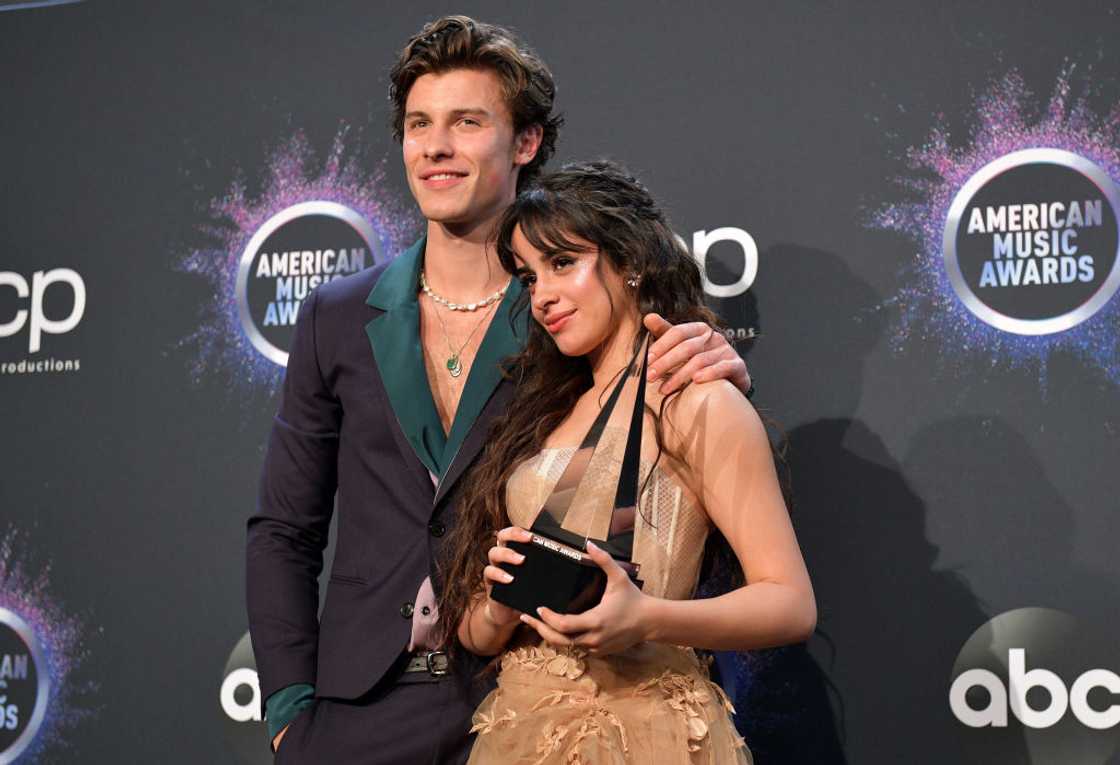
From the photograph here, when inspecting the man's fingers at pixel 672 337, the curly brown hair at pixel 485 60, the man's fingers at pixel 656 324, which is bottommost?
the man's fingers at pixel 672 337

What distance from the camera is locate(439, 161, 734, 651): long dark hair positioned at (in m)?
2.29

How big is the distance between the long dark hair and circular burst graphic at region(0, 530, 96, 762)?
5.34 feet

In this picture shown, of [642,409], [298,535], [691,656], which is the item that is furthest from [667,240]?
[298,535]

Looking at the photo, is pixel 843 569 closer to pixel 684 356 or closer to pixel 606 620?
pixel 684 356

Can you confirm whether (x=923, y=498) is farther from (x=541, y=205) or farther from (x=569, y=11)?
(x=569, y=11)

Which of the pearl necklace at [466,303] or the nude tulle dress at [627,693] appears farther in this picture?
the pearl necklace at [466,303]

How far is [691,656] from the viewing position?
2.22 metres

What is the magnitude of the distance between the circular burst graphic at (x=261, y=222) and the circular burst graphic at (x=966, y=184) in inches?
48.4

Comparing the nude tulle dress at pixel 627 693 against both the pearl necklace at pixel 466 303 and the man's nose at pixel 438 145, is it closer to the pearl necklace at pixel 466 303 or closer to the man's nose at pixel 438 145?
the pearl necklace at pixel 466 303

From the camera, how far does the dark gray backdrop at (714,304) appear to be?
9.78 ft

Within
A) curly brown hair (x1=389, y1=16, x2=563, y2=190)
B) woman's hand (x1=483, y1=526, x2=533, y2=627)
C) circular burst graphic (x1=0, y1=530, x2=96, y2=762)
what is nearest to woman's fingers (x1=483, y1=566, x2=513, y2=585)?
woman's hand (x1=483, y1=526, x2=533, y2=627)

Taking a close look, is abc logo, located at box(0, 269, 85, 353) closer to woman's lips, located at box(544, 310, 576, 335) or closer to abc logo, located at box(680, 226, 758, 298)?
abc logo, located at box(680, 226, 758, 298)

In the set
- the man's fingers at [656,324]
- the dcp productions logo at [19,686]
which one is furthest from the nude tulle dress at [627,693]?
the dcp productions logo at [19,686]

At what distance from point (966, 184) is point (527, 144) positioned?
39.8 inches
